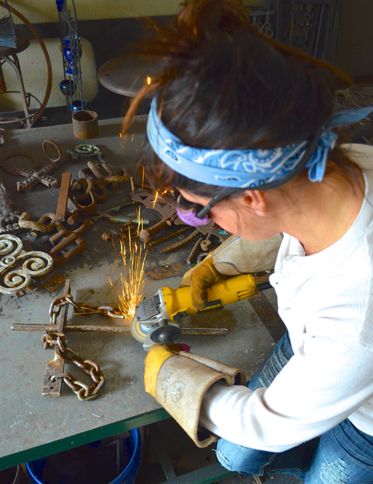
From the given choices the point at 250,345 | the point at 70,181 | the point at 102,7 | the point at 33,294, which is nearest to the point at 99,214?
the point at 70,181

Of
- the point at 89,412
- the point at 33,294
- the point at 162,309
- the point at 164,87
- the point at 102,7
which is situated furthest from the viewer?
the point at 102,7

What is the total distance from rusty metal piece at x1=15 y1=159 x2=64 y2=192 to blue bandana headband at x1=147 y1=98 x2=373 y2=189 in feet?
3.83

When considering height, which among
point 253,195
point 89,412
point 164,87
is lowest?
point 89,412

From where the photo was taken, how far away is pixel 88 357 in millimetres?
1298

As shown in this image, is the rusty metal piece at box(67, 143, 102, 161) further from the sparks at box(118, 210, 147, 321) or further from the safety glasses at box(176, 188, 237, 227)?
the safety glasses at box(176, 188, 237, 227)

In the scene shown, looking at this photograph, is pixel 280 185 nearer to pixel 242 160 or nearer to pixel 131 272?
pixel 242 160

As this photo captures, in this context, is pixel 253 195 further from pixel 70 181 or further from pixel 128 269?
pixel 70 181

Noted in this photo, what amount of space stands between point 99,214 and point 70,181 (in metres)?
0.20

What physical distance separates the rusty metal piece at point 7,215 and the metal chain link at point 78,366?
0.50 m

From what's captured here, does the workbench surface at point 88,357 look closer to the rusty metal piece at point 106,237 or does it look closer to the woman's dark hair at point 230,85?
the rusty metal piece at point 106,237

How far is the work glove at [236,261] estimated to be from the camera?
1.40 meters

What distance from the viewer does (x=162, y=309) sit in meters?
1.30

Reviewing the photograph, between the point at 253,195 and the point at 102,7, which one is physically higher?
the point at 253,195

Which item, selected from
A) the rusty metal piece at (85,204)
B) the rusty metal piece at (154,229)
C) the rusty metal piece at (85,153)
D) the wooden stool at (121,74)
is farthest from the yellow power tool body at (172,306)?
the wooden stool at (121,74)
